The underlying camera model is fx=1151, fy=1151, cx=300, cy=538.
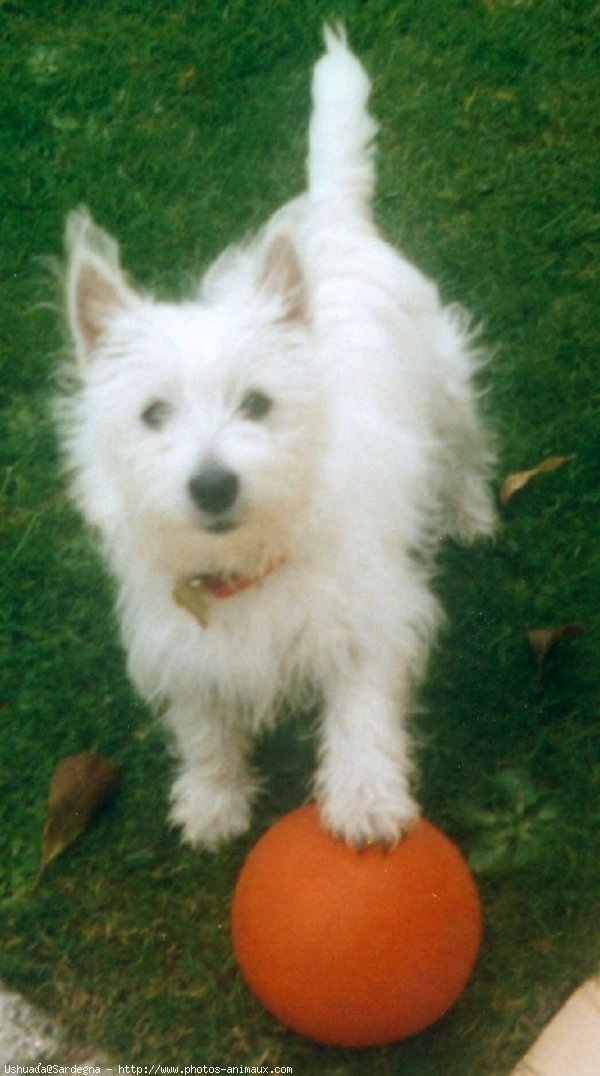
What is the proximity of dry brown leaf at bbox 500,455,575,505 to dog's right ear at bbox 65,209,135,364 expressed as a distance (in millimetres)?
1611

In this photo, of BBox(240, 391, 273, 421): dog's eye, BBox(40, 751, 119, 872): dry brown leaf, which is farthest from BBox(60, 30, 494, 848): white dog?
BBox(40, 751, 119, 872): dry brown leaf

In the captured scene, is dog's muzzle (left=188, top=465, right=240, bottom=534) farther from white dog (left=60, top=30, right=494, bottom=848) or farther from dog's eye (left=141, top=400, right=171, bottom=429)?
dog's eye (left=141, top=400, right=171, bottom=429)

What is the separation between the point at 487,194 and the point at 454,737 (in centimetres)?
252

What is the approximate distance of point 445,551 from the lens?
151 inches

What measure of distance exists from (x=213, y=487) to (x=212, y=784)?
114 cm

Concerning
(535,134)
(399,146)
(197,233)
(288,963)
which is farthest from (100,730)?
(535,134)

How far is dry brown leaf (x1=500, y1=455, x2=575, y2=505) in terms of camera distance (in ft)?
12.5

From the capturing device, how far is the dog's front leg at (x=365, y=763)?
269 cm

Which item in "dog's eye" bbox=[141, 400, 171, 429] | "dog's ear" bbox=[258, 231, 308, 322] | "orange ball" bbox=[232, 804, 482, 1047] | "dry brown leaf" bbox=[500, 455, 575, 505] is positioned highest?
"dog's ear" bbox=[258, 231, 308, 322]

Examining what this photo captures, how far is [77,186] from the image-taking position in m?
4.98

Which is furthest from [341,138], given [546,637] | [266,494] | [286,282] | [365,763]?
[365,763]

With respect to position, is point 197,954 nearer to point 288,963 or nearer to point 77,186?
point 288,963

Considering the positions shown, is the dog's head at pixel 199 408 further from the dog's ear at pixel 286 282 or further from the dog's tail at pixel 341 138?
the dog's tail at pixel 341 138

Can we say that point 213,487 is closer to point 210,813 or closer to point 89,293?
point 89,293
